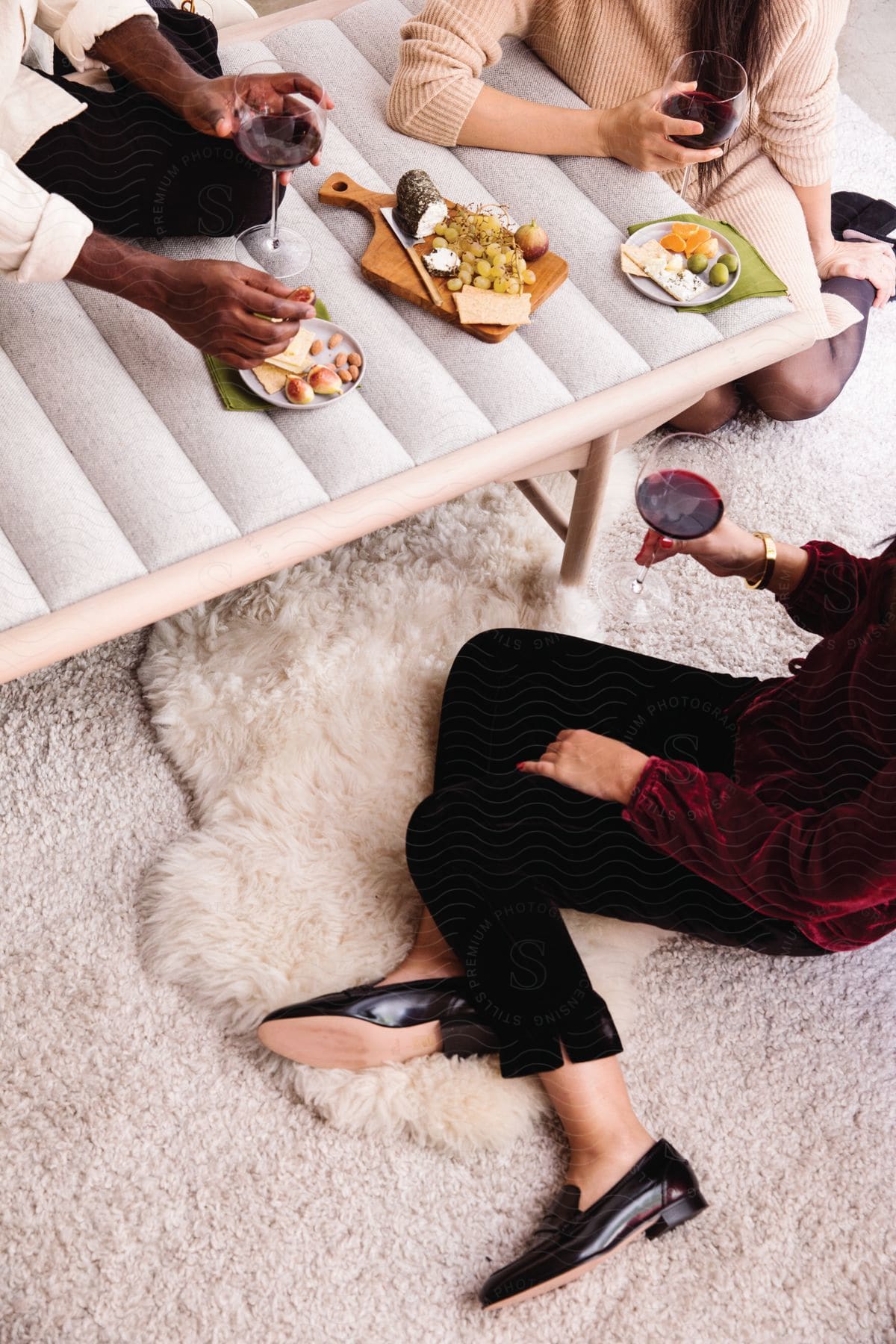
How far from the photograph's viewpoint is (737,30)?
1.59 meters

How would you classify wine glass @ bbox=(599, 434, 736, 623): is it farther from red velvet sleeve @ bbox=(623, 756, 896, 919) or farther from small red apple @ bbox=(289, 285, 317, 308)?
small red apple @ bbox=(289, 285, 317, 308)

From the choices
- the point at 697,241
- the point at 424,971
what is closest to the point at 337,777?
the point at 424,971

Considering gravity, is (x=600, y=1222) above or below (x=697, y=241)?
below

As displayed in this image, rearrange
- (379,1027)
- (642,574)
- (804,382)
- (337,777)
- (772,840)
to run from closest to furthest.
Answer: (772,840)
(379,1027)
(337,777)
(642,574)
(804,382)

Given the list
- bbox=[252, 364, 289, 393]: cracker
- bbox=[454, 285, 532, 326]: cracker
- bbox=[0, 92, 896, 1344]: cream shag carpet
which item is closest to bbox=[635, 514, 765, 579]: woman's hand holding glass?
bbox=[0, 92, 896, 1344]: cream shag carpet

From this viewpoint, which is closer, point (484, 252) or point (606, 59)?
point (484, 252)

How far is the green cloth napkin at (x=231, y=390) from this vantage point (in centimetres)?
134

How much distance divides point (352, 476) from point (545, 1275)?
95 cm

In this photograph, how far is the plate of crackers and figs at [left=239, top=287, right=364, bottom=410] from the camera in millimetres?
1339

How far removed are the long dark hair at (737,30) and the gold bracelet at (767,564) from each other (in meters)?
0.78

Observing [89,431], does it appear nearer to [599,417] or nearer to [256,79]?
[256,79]

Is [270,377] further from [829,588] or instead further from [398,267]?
[829,588]

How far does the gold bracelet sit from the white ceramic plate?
53 centimetres

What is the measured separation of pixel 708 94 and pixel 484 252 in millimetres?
382
